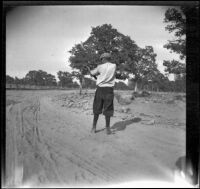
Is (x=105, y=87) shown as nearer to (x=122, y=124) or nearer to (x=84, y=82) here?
(x=84, y=82)

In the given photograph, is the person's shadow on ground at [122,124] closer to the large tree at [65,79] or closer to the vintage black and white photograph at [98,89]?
the vintage black and white photograph at [98,89]

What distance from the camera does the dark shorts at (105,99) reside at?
385 centimetres

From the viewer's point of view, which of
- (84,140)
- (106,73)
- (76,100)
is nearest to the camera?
(84,140)

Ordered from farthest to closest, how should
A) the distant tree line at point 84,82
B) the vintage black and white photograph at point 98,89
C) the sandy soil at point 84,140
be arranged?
the distant tree line at point 84,82, the vintage black and white photograph at point 98,89, the sandy soil at point 84,140

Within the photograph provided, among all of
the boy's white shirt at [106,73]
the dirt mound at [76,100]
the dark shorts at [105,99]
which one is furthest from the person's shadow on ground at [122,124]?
the boy's white shirt at [106,73]

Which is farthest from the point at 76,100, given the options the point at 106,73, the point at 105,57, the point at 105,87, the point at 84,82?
the point at 105,57

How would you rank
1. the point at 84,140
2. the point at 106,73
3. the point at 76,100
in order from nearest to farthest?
the point at 84,140 < the point at 106,73 < the point at 76,100

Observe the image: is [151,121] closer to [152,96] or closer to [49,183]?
[152,96]

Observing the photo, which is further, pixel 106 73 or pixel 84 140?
pixel 106 73

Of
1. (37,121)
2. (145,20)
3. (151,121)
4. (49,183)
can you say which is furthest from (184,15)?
(49,183)

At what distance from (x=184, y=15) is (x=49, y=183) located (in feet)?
11.9

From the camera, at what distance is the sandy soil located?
3396mm

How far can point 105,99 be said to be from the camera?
387cm

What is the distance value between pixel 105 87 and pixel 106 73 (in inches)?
10.0
